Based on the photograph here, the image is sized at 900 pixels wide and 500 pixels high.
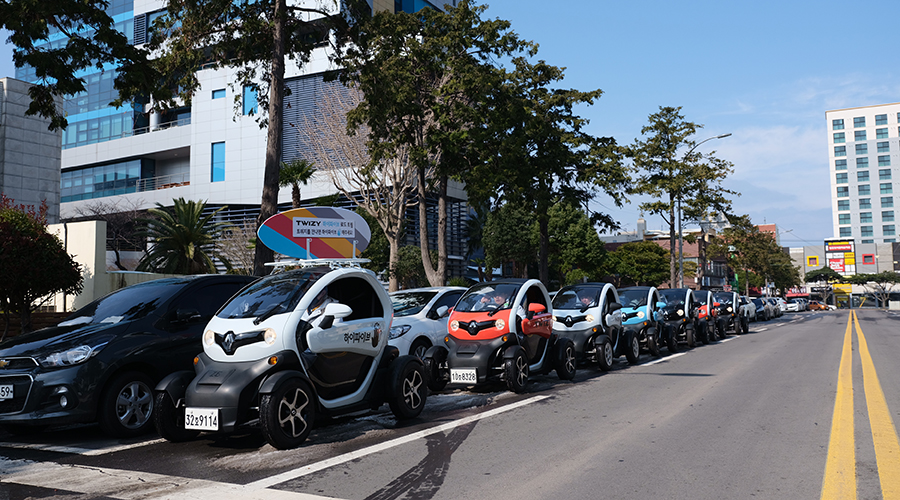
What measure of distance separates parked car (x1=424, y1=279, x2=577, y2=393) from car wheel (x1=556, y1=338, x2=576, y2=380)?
0.02m

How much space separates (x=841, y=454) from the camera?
241 inches

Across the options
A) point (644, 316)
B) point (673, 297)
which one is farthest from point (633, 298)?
point (673, 297)

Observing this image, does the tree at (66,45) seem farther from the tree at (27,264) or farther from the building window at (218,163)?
the building window at (218,163)

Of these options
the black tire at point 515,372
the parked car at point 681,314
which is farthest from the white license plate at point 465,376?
the parked car at point 681,314

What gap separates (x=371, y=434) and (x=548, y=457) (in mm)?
2106

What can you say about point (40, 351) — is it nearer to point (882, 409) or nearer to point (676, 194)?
point (882, 409)

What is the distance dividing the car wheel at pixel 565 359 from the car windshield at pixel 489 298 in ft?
4.79

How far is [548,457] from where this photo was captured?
6105 millimetres

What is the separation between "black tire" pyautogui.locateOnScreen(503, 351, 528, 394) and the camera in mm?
9953

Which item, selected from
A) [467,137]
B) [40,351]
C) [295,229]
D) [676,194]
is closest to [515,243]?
[676,194]

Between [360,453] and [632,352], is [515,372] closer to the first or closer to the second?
[360,453]

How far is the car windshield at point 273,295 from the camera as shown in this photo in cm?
700

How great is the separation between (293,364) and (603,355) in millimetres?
7880

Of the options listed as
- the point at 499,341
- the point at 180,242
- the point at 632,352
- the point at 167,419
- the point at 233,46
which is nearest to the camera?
the point at 167,419
